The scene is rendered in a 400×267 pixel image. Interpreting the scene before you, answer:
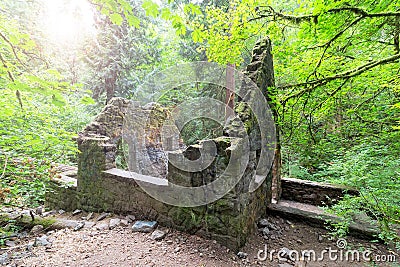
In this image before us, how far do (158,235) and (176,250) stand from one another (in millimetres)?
443

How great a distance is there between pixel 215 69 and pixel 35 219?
820 cm

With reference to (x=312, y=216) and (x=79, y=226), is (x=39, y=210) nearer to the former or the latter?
(x=79, y=226)

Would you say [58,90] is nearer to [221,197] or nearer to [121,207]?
[221,197]

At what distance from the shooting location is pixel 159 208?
3707 mm

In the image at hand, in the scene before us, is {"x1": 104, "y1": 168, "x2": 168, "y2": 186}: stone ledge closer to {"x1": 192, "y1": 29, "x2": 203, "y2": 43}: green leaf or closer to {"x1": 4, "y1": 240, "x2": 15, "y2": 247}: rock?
{"x1": 4, "y1": 240, "x2": 15, "y2": 247}: rock

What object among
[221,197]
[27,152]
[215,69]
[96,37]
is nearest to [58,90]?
[27,152]

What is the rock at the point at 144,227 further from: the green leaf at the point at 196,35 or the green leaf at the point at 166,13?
the green leaf at the point at 166,13

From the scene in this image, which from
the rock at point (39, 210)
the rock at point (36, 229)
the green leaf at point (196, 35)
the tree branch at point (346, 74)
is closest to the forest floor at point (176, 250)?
the rock at point (36, 229)

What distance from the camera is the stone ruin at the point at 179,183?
10.1ft

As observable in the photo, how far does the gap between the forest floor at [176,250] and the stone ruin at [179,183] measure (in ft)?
0.68

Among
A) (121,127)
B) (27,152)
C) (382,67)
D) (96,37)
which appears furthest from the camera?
(96,37)

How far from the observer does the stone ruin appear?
307cm

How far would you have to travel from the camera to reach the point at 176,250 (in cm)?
309

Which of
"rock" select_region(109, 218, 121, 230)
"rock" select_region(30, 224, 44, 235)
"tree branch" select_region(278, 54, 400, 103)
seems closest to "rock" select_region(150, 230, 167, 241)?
"rock" select_region(109, 218, 121, 230)
